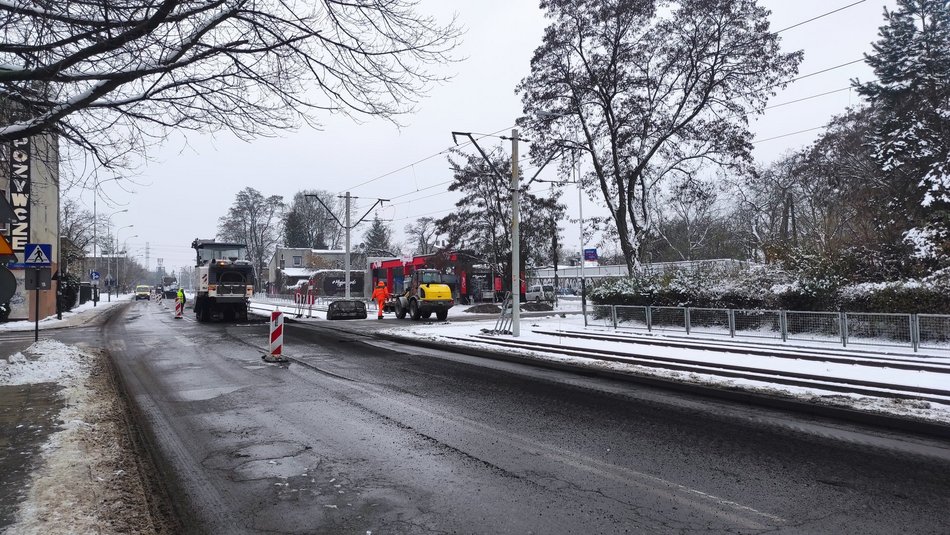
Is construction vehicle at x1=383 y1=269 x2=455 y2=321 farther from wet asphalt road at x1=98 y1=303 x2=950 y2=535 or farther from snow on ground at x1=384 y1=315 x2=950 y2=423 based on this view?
wet asphalt road at x1=98 y1=303 x2=950 y2=535

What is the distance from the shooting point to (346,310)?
3030 cm

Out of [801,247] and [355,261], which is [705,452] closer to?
[801,247]

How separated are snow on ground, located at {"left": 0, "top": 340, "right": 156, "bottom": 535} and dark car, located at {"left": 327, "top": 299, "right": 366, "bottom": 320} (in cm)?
2065

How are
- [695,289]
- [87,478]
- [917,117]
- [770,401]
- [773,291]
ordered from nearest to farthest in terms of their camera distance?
[87,478] → [770,401] → [773,291] → [695,289] → [917,117]

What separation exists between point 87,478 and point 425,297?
914 inches

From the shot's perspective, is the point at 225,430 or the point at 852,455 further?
the point at 225,430

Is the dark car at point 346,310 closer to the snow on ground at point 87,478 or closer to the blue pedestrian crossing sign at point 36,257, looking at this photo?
the blue pedestrian crossing sign at point 36,257

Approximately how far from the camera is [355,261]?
84438 millimetres

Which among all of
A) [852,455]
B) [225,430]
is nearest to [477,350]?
[225,430]

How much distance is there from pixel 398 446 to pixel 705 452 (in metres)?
3.16

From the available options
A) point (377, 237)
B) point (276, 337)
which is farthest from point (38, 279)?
point (377, 237)

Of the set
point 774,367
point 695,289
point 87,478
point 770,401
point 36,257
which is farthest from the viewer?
point 695,289

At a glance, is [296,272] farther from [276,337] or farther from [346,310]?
[276,337]

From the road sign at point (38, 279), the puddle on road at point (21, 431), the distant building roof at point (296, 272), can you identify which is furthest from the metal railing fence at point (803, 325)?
the distant building roof at point (296, 272)
